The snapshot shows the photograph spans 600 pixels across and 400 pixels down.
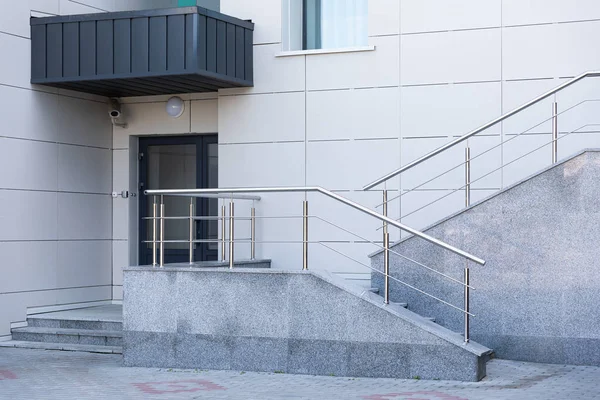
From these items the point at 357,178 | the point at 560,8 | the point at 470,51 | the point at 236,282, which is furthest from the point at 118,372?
the point at 560,8

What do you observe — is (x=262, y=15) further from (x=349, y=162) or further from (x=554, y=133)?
(x=554, y=133)

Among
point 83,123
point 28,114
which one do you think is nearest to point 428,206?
point 83,123

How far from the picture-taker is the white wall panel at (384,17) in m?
14.0

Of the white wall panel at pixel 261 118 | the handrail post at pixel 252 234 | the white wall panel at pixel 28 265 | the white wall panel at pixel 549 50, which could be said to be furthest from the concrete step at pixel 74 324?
the white wall panel at pixel 549 50

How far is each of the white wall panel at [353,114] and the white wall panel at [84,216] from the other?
382 cm

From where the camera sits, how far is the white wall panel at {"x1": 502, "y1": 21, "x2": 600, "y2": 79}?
12.9m

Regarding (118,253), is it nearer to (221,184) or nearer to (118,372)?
(221,184)

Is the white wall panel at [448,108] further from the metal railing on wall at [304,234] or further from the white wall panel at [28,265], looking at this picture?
the white wall panel at [28,265]

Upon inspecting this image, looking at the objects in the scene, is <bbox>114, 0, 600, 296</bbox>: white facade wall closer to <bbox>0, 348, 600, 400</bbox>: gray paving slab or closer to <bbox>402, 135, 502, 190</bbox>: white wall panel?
<bbox>402, 135, 502, 190</bbox>: white wall panel

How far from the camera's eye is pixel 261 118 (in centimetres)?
1482

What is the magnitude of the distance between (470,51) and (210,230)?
5.05 metres

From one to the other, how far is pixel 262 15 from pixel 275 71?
863 mm

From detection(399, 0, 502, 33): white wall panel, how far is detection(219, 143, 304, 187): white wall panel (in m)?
2.39

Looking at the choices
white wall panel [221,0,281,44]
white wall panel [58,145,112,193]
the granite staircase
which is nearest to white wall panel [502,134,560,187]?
white wall panel [221,0,281,44]
